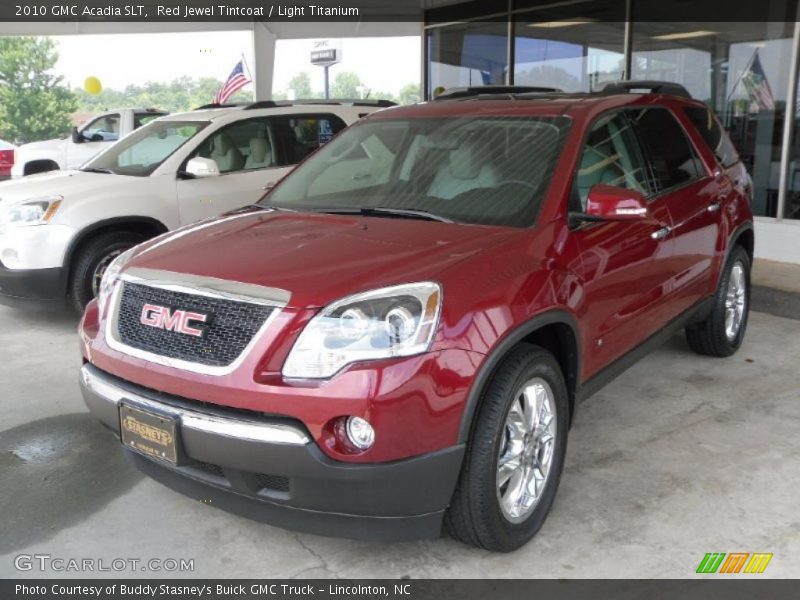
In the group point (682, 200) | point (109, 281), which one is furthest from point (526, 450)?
point (682, 200)

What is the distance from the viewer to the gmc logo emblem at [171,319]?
104 inches

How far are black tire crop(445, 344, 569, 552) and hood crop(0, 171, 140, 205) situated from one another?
433 centimetres

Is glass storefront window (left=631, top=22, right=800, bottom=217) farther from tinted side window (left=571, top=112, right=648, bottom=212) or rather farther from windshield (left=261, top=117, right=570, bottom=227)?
windshield (left=261, top=117, right=570, bottom=227)

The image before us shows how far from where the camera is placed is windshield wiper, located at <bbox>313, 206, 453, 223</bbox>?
328 centimetres

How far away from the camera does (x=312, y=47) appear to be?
17344mm

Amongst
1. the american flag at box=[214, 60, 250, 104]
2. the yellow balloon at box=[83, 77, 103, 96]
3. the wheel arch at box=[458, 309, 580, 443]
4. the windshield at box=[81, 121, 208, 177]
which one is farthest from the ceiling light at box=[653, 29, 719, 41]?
the yellow balloon at box=[83, 77, 103, 96]

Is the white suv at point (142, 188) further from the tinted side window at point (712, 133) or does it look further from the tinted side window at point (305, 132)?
the tinted side window at point (712, 133)

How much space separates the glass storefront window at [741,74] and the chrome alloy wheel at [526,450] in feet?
23.2

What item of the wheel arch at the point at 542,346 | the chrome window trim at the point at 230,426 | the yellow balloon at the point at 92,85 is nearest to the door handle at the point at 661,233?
the wheel arch at the point at 542,346
